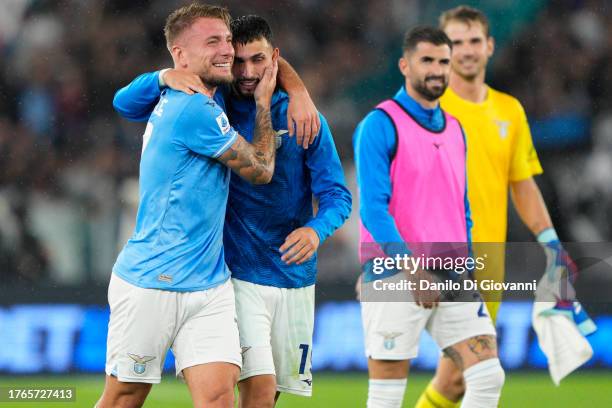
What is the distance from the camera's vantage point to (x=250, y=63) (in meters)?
5.06

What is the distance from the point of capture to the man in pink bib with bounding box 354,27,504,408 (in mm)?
5812

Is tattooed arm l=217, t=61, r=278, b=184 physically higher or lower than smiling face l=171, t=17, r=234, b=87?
lower

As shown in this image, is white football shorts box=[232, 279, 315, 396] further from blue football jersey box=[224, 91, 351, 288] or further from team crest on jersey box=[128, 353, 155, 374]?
team crest on jersey box=[128, 353, 155, 374]

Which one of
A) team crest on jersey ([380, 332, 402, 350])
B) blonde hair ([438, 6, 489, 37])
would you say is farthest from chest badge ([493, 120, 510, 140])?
Result: team crest on jersey ([380, 332, 402, 350])

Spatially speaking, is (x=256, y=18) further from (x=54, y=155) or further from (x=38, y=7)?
(x=38, y=7)

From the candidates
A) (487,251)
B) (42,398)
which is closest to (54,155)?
(42,398)

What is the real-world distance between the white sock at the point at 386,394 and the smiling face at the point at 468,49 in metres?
2.05

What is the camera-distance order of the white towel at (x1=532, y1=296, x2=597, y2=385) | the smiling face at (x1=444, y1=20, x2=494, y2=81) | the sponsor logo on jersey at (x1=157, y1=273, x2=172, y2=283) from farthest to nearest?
the smiling face at (x1=444, y1=20, x2=494, y2=81) → the white towel at (x1=532, y1=296, x2=597, y2=385) → the sponsor logo on jersey at (x1=157, y1=273, x2=172, y2=283)

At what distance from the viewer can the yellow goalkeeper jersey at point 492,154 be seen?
6.65 m

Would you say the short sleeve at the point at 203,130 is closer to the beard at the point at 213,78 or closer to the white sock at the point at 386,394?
the beard at the point at 213,78

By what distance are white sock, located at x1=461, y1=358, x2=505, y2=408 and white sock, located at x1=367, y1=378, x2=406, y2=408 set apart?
0.37 m

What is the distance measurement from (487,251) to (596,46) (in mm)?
6720

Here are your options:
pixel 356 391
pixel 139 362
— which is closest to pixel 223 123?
pixel 139 362

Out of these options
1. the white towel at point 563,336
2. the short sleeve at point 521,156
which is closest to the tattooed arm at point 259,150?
the short sleeve at point 521,156
